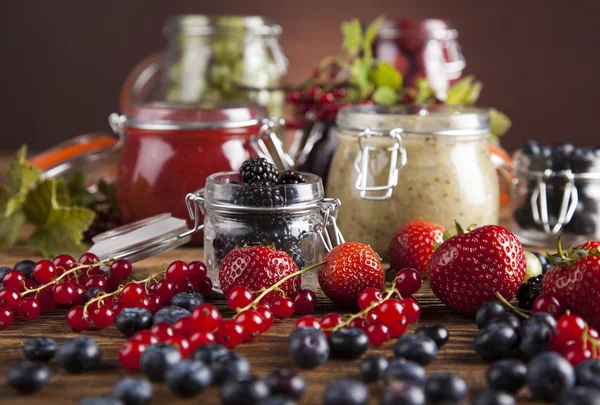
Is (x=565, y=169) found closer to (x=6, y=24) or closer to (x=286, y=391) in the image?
(x=286, y=391)

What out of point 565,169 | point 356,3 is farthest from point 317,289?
point 356,3

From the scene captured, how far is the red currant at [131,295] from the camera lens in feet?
3.08

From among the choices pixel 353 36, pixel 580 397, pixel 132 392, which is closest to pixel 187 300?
pixel 132 392

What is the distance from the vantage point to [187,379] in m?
0.69

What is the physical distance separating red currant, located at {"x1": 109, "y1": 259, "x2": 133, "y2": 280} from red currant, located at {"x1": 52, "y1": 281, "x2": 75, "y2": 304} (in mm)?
92

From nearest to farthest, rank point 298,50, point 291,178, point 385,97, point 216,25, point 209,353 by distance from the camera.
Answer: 1. point 209,353
2. point 291,178
3. point 385,97
4. point 216,25
5. point 298,50

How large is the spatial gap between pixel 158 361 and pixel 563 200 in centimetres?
88

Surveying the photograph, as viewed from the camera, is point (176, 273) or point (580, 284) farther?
point (176, 273)

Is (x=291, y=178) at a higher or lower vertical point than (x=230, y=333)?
higher

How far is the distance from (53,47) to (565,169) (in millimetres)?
1923

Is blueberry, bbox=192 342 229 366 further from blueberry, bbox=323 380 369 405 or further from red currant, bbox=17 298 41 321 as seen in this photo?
red currant, bbox=17 298 41 321

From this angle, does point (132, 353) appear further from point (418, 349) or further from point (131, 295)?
point (418, 349)

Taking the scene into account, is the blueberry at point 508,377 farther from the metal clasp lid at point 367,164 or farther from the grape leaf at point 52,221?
the grape leaf at point 52,221

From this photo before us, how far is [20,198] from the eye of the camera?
138 centimetres
